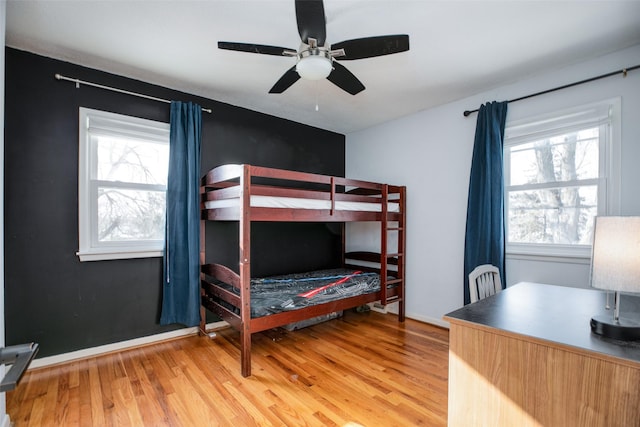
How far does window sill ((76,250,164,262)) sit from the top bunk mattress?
671 millimetres

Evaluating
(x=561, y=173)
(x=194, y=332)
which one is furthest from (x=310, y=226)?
(x=561, y=173)

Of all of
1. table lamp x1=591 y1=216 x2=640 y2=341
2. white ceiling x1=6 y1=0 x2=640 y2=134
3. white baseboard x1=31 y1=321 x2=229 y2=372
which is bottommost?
white baseboard x1=31 y1=321 x2=229 y2=372

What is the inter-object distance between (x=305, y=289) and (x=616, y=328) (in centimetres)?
227

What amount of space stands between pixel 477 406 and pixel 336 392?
1.04m

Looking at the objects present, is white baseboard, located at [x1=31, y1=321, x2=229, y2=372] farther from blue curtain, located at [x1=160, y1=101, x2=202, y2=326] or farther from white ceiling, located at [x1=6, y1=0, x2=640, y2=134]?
white ceiling, located at [x1=6, y1=0, x2=640, y2=134]

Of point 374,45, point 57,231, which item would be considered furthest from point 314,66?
point 57,231

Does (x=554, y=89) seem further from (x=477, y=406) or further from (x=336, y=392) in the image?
(x=336, y=392)

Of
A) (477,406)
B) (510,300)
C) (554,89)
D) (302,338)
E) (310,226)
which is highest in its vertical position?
(554,89)

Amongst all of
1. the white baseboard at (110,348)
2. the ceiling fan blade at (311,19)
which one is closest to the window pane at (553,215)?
the ceiling fan blade at (311,19)

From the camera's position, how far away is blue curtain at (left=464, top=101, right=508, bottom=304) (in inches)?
107

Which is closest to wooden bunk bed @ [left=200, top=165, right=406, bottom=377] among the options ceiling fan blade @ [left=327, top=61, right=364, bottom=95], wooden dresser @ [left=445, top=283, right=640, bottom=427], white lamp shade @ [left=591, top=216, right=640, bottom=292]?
ceiling fan blade @ [left=327, top=61, right=364, bottom=95]

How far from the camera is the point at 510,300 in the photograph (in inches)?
66.9

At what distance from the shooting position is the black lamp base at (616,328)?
1.12m

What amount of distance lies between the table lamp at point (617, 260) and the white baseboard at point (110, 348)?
126 inches
